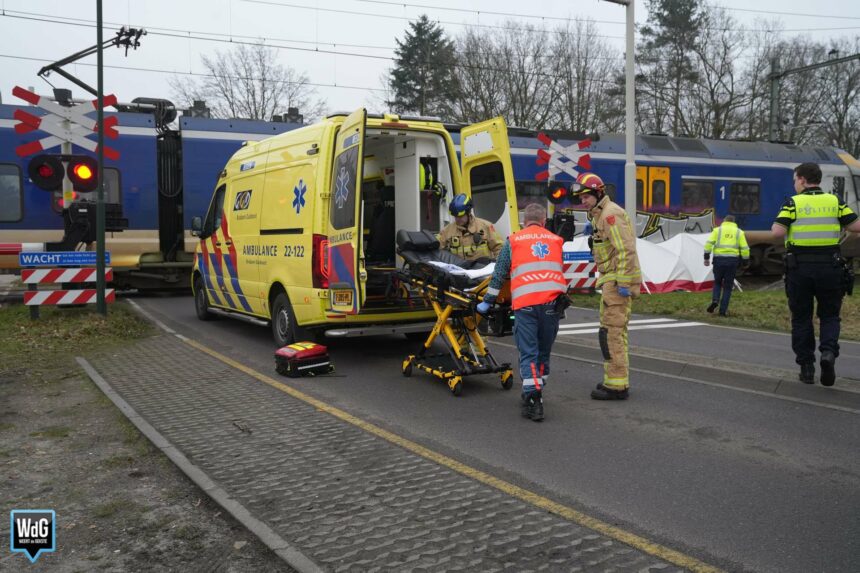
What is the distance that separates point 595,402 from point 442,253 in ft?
7.97

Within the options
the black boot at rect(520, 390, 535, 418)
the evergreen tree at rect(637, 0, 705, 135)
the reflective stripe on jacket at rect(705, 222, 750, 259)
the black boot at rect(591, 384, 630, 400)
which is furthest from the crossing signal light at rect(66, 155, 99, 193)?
the evergreen tree at rect(637, 0, 705, 135)

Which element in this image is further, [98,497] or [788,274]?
[788,274]

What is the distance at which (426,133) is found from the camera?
8805mm

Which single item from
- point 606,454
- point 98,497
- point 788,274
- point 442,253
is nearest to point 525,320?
point 606,454

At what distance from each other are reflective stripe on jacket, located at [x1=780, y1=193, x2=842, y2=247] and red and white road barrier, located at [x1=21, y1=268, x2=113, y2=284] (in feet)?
32.2

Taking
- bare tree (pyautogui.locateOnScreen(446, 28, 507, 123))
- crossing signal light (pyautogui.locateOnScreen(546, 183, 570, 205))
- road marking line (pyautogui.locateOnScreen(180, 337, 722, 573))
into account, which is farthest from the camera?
bare tree (pyautogui.locateOnScreen(446, 28, 507, 123))

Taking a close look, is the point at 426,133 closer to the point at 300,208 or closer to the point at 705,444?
the point at 300,208

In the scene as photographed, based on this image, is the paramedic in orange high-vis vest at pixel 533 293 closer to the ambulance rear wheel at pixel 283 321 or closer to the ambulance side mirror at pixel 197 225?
the ambulance rear wheel at pixel 283 321

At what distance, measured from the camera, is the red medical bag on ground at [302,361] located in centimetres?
759

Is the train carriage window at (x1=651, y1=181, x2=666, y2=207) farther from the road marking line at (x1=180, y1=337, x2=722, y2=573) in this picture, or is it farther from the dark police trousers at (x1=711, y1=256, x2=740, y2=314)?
the road marking line at (x1=180, y1=337, x2=722, y2=573)

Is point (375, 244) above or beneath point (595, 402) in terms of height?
above

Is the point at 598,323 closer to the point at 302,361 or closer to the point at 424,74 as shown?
the point at 302,361

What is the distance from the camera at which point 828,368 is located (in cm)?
644

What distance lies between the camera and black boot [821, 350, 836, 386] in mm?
6438
